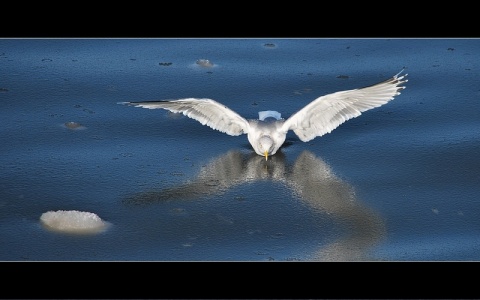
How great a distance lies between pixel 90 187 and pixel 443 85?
2.89 metres

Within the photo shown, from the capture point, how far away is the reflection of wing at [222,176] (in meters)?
5.64

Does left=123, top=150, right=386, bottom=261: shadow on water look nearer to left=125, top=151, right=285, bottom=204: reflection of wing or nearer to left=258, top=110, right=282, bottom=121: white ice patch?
left=125, top=151, right=285, bottom=204: reflection of wing

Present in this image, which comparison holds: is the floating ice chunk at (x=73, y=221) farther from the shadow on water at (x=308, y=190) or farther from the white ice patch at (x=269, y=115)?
the white ice patch at (x=269, y=115)

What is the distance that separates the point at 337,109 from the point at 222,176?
3.15ft

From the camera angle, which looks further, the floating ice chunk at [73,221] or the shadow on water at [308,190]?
the floating ice chunk at [73,221]

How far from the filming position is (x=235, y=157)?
624 centimetres

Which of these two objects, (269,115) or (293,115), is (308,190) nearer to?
(293,115)

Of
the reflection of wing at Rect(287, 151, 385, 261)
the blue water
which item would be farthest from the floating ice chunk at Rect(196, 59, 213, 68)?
the reflection of wing at Rect(287, 151, 385, 261)

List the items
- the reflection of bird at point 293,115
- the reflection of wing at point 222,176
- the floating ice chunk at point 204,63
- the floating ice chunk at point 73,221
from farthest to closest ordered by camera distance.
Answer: the floating ice chunk at point 204,63, the reflection of bird at point 293,115, the reflection of wing at point 222,176, the floating ice chunk at point 73,221

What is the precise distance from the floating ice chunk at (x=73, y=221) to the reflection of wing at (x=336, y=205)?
1.19 metres

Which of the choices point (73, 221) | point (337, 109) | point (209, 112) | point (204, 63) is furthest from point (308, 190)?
point (204, 63)

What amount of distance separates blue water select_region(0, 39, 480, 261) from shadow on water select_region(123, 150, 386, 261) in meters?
0.01

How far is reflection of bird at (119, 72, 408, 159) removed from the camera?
20.4 ft

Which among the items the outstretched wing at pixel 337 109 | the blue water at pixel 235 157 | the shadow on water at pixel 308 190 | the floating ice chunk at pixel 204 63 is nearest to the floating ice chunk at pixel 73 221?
the blue water at pixel 235 157
